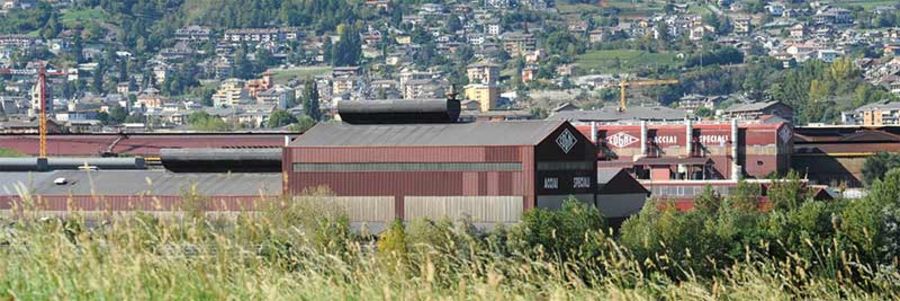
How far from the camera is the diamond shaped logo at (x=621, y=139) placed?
95375 millimetres

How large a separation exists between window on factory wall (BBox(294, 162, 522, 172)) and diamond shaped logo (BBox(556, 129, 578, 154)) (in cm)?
182

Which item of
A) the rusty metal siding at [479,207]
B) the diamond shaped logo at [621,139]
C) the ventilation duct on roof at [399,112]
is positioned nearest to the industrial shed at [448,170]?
the rusty metal siding at [479,207]

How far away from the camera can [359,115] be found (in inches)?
2324

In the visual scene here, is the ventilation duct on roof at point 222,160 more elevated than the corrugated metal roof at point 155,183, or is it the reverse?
the ventilation duct on roof at point 222,160

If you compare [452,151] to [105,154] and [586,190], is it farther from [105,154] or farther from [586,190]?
[105,154]

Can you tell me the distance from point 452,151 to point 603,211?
177 inches

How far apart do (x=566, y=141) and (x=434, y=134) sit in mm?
3032

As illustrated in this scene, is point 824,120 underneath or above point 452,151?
underneath

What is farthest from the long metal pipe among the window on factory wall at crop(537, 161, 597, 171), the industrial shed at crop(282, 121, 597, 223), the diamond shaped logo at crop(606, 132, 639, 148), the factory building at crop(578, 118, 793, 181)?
the window on factory wall at crop(537, 161, 597, 171)

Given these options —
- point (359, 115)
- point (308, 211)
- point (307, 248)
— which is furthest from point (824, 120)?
point (307, 248)

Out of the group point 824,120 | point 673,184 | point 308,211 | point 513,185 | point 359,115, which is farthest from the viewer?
point 824,120

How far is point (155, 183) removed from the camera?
189 feet

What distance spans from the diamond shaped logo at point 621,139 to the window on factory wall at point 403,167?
130 feet

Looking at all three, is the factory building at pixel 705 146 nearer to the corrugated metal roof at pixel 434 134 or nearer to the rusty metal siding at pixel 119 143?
the rusty metal siding at pixel 119 143
